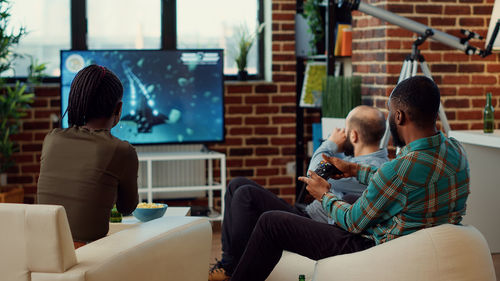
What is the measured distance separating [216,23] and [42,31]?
1.41m

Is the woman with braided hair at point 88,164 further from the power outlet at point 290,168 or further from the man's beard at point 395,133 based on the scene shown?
the power outlet at point 290,168

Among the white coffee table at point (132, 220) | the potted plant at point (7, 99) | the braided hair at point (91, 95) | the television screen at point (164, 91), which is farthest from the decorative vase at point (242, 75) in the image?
the braided hair at point (91, 95)

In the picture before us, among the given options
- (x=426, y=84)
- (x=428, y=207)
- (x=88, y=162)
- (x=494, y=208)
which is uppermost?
(x=426, y=84)

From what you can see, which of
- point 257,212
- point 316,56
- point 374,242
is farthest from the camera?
point 316,56

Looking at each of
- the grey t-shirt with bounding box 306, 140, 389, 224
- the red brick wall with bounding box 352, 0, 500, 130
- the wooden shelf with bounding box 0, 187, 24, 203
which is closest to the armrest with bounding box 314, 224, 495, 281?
the grey t-shirt with bounding box 306, 140, 389, 224

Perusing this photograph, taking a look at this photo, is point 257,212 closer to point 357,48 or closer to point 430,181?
point 430,181

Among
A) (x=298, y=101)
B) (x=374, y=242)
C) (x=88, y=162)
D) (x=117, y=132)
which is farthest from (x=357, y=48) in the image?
(x=88, y=162)

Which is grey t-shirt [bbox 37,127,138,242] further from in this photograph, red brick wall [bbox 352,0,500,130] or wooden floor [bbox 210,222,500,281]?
red brick wall [bbox 352,0,500,130]

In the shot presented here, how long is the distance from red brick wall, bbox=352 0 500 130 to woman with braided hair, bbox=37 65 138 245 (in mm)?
2624

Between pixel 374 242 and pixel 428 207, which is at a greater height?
pixel 428 207

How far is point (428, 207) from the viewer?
239 cm

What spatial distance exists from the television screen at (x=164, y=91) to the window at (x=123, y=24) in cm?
71

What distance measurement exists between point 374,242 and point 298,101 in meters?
3.43

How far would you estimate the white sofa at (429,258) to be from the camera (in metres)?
2.33
